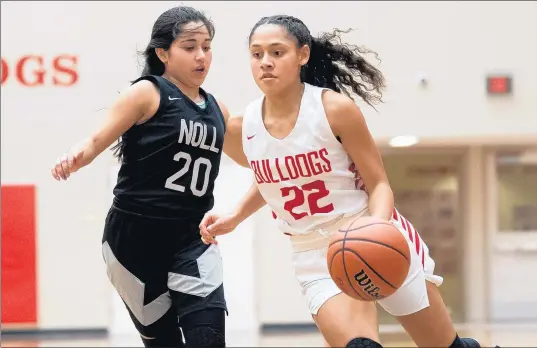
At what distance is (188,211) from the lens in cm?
414

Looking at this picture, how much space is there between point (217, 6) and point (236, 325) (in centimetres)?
372

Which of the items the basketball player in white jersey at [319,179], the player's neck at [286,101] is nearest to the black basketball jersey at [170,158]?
the basketball player in white jersey at [319,179]

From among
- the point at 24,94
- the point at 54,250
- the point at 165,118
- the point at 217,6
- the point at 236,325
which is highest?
the point at 217,6

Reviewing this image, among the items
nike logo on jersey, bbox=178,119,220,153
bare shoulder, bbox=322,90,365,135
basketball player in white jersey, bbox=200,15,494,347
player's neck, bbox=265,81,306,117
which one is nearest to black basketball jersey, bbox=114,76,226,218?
nike logo on jersey, bbox=178,119,220,153

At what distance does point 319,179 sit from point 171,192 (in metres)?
0.72

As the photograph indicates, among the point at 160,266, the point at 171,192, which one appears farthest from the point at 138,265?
the point at 171,192

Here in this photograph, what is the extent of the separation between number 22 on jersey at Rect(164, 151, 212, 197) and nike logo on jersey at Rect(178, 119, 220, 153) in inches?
2.2

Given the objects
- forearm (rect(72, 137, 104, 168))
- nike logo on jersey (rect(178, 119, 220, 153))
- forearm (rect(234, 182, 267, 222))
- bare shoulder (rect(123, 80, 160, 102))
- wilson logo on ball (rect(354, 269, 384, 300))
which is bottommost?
wilson logo on ball (rect(354, 269, 384, 300))

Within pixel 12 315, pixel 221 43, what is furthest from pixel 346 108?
pixel 12 315

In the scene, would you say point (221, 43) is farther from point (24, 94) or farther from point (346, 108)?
point (346, 108)

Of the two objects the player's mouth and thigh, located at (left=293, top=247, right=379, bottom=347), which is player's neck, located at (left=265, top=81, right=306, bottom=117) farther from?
thigh, located at (left=293, top=247, right=379, bottom=347)

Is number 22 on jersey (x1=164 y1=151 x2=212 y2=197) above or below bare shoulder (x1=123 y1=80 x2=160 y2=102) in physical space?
below

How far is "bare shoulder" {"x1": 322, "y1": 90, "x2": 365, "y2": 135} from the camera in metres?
3.69

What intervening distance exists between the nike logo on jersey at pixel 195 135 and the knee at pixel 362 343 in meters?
1.13
